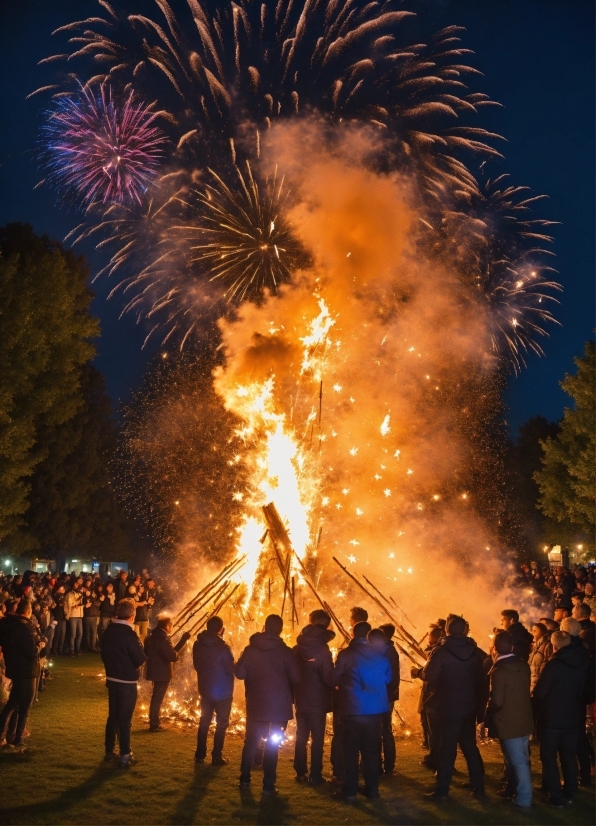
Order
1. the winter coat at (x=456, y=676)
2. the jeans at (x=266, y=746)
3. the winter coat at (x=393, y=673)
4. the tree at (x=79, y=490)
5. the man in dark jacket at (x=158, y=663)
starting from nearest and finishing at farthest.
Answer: the winter coat at (x=456, y=676)
the jeans at (x=266, y=746)
the winter coat at (x=393, y=673)
the man in dark jacket at (x=158, y=663)
the tree at (x=79, y=490)

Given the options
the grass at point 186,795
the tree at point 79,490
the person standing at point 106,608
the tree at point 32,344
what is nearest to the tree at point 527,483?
the tree at point 79,490

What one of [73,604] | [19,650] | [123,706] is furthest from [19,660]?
[73,604]

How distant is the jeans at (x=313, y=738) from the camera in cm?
884

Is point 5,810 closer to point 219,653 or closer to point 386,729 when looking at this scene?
point 219,653

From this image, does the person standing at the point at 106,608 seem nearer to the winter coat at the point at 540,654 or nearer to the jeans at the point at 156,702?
the jeans at the point at 156,702

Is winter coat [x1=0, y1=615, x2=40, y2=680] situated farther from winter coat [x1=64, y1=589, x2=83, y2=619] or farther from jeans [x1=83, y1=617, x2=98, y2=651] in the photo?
jeans [x1=83, y1=617, x2=98, y2=651]

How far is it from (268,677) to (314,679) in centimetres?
60

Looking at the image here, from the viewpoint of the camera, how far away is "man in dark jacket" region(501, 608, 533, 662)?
422 inches

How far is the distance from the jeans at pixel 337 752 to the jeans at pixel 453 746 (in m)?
1.27

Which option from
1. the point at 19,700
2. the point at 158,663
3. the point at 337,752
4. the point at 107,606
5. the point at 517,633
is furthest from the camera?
the point at 107,606

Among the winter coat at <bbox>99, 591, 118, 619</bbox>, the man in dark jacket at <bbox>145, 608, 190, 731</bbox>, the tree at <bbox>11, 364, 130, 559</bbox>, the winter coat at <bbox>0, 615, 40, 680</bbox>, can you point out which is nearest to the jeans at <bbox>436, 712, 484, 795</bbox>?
the man in dark jacket at <bbox>145, 608, 190, 731</bbox>

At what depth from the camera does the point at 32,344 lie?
73.4 feet

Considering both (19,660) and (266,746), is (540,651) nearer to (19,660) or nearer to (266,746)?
(266,746)

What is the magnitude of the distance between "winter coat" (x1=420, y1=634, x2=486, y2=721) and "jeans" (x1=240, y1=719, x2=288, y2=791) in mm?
1799
